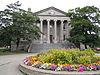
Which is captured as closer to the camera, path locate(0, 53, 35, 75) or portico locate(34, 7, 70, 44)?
path locate(0, 53, 35, 75)

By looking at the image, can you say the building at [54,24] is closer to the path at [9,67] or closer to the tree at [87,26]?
the tree at [87,26]

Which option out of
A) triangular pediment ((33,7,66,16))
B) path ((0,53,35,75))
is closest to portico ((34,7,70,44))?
triangular pediment ((33,7,66,16))

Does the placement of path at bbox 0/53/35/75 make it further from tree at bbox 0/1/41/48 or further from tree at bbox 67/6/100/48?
tree at bbox 67/6/100/48

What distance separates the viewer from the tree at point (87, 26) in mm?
30623

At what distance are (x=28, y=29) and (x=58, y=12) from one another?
16682 mm

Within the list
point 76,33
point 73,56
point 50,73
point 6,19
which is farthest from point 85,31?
point 50,73

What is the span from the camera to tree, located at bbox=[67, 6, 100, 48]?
30.6 meters

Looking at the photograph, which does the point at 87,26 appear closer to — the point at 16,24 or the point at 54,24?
the point at 54,24

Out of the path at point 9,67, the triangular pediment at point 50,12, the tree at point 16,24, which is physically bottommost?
the path at point 9,67

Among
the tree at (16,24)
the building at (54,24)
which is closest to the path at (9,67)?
the tree at (16,24)

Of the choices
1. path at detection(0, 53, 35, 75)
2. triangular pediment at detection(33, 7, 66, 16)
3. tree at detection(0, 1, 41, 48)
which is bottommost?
path at detection(0, 53, 35, 75)

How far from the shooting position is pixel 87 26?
31062 mm

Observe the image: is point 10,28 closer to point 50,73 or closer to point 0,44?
point 0,44

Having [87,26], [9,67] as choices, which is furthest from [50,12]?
[9,67]
